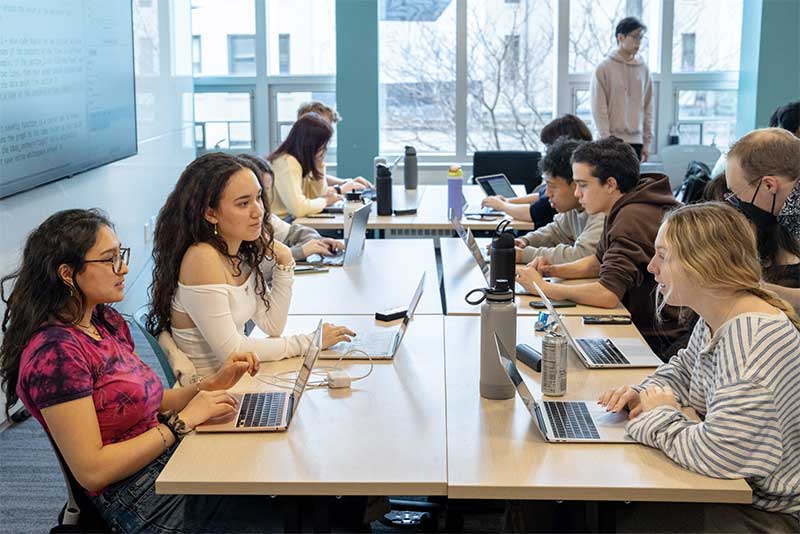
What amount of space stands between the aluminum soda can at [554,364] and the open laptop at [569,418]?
0.16 feet

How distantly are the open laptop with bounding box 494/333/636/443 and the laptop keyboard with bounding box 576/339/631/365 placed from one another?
328 mm

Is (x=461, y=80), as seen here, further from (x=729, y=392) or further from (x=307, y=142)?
(x=729, y=392)

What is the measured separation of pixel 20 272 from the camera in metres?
2.03

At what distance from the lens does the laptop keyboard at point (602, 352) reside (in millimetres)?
2529

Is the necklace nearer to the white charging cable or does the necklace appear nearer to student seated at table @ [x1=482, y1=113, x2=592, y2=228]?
the white charging cable

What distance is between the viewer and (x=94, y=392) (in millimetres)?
2041

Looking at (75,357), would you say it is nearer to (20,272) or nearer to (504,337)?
(20,272)

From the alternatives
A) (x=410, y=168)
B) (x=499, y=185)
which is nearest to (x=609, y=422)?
(x=499, y=185)

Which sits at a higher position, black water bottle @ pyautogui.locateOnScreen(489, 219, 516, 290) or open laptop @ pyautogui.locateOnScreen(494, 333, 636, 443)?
black water bottle @ pyautogui.locateOnScreen(489, 219, 516, 290)

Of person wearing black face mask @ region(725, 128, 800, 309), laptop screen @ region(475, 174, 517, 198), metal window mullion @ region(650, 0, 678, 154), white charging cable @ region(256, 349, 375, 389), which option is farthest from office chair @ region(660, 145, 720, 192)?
white charging cable @ region(256, 349, 375, 389)

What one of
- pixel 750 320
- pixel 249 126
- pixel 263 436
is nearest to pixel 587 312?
pixel 750 320

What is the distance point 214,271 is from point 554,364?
953 mm

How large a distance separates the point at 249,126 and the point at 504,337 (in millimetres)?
5940

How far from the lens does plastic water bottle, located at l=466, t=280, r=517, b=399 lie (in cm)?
225
